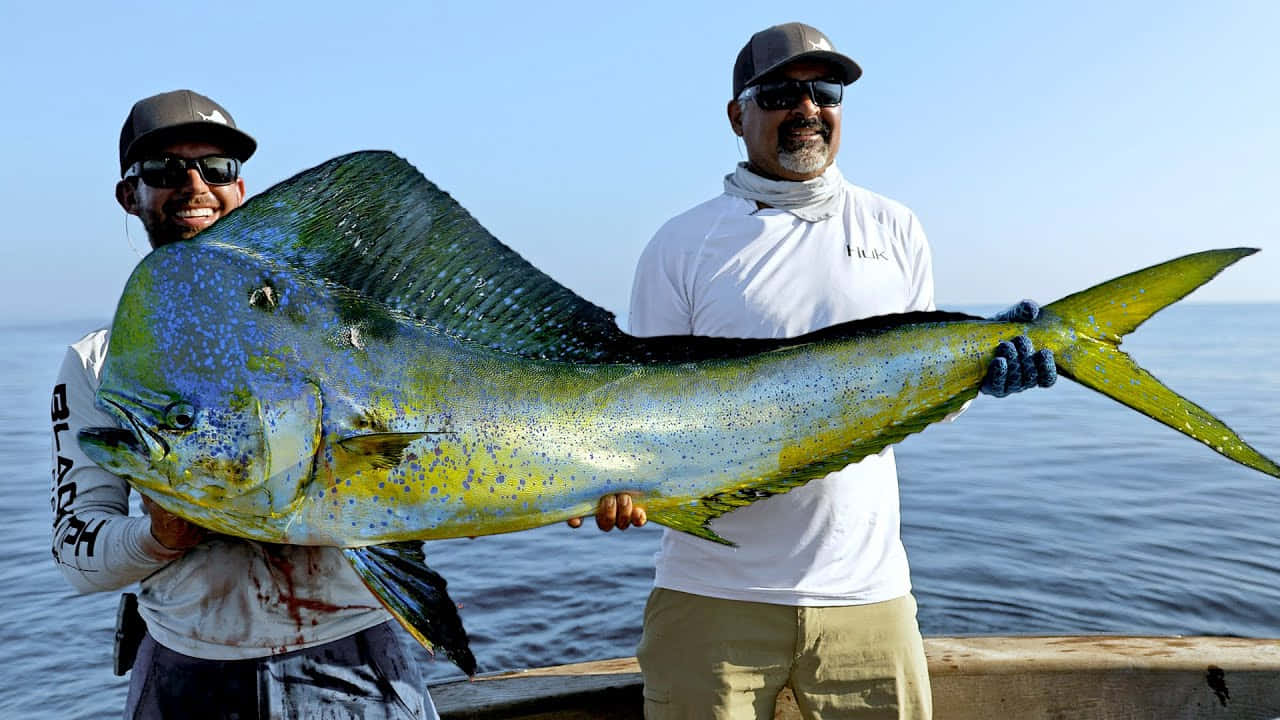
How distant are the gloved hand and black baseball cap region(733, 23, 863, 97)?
3.88ft

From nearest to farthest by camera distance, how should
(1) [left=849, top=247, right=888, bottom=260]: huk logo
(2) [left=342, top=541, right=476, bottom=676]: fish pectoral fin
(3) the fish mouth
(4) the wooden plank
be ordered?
(3) the fish mouth → (2) [left=342, top=541, right=476, bottom=676]: fish pectoral fin → (1) [left=849, top=247, right=888, bottom=260]: huk logo → (4) the wooden plank

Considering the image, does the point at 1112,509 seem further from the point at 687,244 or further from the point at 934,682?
the point at 687,244

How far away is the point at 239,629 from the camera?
2.06 m

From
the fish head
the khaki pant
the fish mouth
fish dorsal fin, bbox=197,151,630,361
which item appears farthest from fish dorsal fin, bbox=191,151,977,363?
the khaki pant

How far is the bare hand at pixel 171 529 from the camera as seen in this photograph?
1.81 m

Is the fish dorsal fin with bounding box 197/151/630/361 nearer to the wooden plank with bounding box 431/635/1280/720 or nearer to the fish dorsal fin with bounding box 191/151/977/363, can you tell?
the fish dorsal fin with bounding box 191/151/977/363

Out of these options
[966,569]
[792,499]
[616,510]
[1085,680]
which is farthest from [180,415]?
[966,569]

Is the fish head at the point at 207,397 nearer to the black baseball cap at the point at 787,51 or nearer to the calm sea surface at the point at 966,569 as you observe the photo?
the black baseball cap at the point at 787,51

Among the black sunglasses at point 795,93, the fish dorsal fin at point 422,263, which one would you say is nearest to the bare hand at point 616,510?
the fish dorsal fin at point 422,263

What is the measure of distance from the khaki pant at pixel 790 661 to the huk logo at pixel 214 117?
172 centimetres

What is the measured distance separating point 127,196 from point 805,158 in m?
1.85

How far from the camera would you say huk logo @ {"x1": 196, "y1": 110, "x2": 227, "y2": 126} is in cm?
220

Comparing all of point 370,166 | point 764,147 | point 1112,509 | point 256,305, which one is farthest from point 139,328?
point 1112,509

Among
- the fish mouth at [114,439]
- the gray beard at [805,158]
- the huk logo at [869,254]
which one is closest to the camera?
the fish mouth at [114,439]
